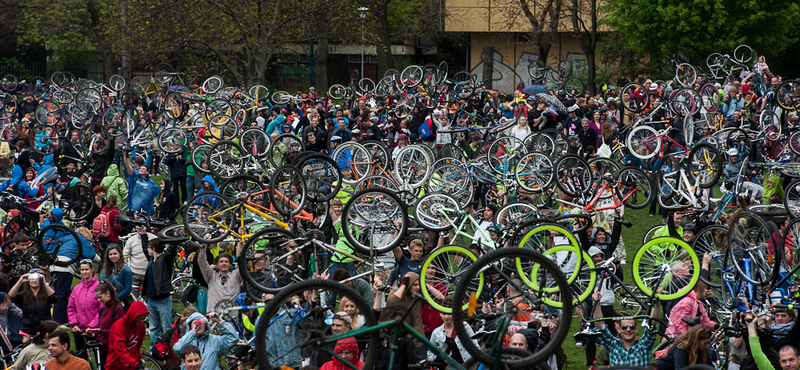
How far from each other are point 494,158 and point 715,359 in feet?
22.1

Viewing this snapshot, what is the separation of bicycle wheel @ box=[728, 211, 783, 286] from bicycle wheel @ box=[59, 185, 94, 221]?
1093 cm

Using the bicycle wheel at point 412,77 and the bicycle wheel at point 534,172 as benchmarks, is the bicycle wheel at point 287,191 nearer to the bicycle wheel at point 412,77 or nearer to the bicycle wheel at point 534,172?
the bicycle wheel at point 534,172

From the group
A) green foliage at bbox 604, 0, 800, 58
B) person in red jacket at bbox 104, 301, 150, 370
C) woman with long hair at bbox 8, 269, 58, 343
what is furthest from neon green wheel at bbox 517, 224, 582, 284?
green foliage at bbox 604, 0, 800, 58

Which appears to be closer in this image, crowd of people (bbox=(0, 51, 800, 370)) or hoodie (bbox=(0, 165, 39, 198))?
crowd of people (bbox=(0, 51, 800, 370))

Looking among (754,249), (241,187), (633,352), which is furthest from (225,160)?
(754,249)

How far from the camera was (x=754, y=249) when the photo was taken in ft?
26.0

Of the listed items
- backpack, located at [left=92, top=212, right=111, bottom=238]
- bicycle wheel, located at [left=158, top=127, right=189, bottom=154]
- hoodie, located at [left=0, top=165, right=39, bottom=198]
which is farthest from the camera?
bicycle wheel, located at [left=158, top=127, right=189, bottom=154]

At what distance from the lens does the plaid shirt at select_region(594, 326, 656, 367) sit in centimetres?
773

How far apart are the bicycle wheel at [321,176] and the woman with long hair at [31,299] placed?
3.57 meters

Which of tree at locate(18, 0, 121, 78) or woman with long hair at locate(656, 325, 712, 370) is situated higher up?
tree at locate(18, 0, 121, 78)

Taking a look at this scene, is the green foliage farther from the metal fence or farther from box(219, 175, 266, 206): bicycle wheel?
the metal fence

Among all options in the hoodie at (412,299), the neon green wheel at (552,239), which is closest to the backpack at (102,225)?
the hoodie at (412,299)

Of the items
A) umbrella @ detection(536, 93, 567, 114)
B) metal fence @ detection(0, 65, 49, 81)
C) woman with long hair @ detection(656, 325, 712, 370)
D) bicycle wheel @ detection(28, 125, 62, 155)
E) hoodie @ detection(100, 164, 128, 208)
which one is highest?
metal fence @ detection(0, 65, 49, 81)

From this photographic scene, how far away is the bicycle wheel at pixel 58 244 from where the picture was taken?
11742 mm
